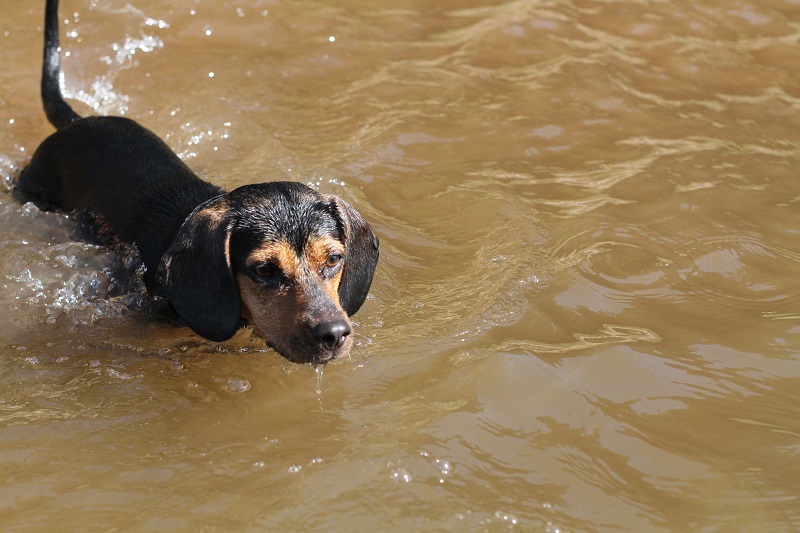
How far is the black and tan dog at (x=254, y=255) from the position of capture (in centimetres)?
431

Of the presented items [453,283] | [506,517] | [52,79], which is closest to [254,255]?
[453,283]

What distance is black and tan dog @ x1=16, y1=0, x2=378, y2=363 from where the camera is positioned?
4312 millimetres

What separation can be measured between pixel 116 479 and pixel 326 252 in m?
1.48

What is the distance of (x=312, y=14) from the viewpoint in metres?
9.03

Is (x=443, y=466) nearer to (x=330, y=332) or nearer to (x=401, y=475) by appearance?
(x=401, y=475)

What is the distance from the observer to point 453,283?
5430 millimetres

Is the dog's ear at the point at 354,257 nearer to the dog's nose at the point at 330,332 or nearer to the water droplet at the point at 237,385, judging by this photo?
the dog's nose at the point at 330,332

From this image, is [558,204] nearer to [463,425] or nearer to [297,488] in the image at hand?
[463,425]

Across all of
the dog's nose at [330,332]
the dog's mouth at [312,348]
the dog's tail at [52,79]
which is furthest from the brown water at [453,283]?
the dog's tail at [52,79]

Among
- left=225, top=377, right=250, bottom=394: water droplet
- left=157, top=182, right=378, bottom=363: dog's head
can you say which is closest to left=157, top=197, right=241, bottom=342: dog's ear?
left=157, top=182, right=378, bottom=363: dog's head

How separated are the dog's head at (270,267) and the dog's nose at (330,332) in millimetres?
38

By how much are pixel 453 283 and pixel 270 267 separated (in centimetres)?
138

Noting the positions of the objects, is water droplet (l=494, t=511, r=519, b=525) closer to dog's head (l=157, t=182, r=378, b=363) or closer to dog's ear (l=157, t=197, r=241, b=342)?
dog's head (l=157, t=182, r=378, b=363)

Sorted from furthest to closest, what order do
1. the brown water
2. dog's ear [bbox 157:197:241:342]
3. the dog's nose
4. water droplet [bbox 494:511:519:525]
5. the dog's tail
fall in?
1. the dog's tail
2. dog's ear [bbox 157:197:241:342]
3. the dog's nose
4. the brown water
5. water droplet [bbox 494:511:519:525]
